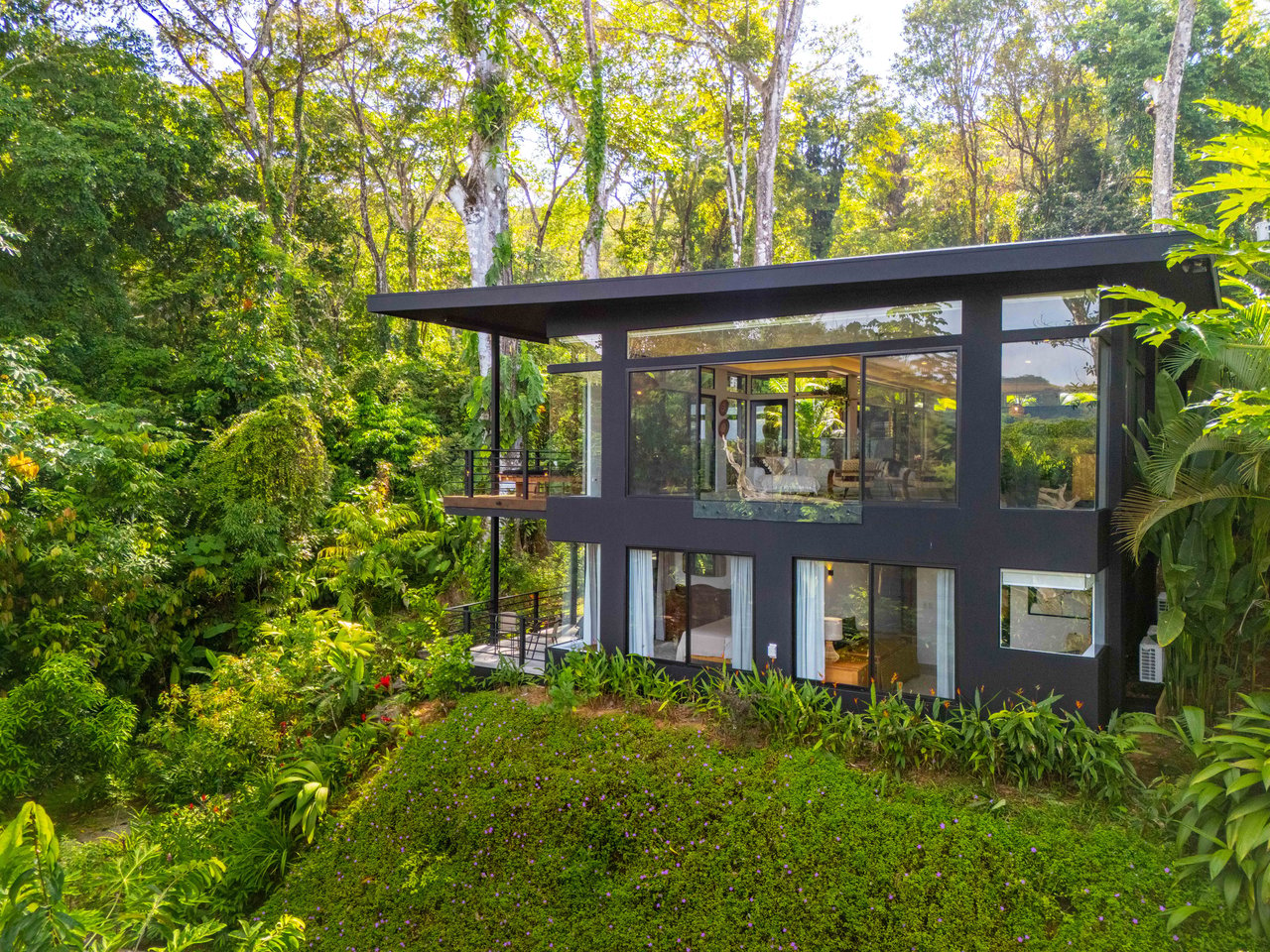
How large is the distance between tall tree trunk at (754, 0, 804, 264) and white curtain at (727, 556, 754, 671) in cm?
1235

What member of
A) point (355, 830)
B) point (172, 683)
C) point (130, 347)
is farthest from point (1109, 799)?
point (130, 347)

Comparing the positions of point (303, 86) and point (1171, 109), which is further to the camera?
point (303, 86)

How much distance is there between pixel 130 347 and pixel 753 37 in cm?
1807

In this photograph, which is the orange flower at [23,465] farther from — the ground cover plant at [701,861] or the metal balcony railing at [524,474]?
the ground cover plant at [701,861]

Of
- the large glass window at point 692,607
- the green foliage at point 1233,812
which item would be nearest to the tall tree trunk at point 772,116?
the large glass window at point 692,607

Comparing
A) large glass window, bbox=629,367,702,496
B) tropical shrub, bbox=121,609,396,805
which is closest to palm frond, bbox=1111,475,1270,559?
large glass window, bbox=629,367,702,496

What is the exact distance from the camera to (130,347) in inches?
637

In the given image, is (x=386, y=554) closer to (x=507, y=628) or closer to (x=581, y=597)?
(x=507, y=628)

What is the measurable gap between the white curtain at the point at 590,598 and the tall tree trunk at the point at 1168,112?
1462 centimetres

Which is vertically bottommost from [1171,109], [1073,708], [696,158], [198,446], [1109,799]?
[1109,799]

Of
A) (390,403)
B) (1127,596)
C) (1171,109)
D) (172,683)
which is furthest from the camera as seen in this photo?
(390,403)

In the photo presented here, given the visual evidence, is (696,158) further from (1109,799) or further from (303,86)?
(1109,799)

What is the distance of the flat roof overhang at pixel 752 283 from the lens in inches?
292

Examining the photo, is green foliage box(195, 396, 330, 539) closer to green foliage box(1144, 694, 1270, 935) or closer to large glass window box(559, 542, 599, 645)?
large glass window box(559, 542, 599, 645)
